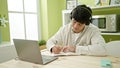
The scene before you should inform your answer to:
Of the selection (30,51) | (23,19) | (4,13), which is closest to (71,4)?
(23,19)

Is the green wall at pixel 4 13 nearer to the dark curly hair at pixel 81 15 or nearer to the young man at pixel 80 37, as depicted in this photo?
the young man at pixel 80 37

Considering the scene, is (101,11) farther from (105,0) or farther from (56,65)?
(56,65)

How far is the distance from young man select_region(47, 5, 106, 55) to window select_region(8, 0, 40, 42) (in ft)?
4.53

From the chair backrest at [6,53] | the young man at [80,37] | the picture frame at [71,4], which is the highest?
the picture frame at [71,4]

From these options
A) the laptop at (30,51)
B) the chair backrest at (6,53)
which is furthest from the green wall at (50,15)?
the laptop at (30,51)

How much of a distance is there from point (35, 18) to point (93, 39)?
194 cm

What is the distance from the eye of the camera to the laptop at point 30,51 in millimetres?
1017

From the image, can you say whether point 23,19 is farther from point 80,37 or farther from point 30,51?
point 30,51

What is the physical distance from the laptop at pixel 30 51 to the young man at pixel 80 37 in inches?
11.4

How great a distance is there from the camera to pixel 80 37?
156cm

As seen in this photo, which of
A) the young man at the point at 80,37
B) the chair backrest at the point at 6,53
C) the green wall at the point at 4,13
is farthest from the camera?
the green wall at the point at 4,13

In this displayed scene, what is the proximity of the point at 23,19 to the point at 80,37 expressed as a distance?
5.58 feet

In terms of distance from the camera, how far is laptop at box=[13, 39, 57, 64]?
3.34 ft

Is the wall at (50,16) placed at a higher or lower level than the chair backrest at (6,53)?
higher
